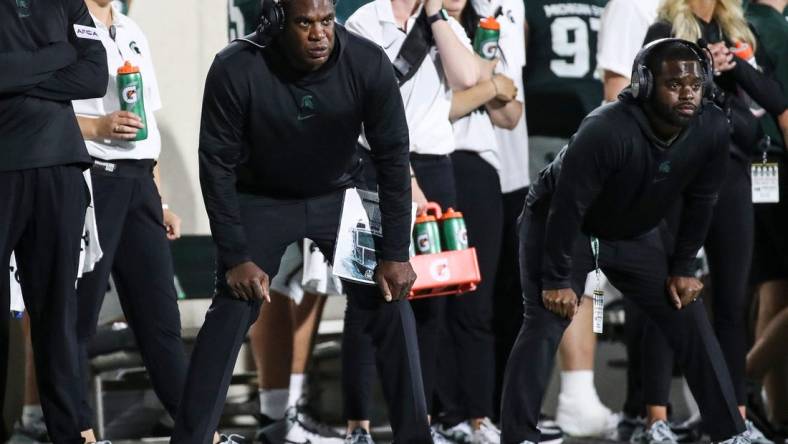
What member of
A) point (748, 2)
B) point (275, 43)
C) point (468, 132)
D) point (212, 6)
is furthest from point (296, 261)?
point (748, 2)

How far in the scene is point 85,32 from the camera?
4551 millimetres

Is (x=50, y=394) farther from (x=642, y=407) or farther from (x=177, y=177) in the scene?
(x=642, y=407)

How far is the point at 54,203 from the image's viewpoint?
14.4ft

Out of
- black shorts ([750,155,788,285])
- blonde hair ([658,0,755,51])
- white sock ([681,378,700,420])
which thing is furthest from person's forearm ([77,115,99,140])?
black shorts ([750,155,788,285])

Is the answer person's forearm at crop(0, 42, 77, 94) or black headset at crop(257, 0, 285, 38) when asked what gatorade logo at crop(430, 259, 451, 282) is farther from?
person's forearm at crop(0, 42, 77, 94)

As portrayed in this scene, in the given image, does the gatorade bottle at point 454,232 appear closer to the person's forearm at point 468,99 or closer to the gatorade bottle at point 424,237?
the gatorade bottle at point 424,237

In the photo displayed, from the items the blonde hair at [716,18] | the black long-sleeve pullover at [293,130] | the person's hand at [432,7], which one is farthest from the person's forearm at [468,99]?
the black long-sleeve pullover at [293,130]

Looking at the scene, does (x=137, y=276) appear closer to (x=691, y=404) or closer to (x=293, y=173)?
(x=293, y=173)

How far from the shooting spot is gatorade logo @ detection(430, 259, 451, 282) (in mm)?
4844

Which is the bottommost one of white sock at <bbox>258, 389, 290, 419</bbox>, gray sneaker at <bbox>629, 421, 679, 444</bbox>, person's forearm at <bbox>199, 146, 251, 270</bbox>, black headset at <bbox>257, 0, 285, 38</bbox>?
gray sneaker at <bbox>629, 421, 679, 444</bbox>

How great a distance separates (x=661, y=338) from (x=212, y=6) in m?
2.52

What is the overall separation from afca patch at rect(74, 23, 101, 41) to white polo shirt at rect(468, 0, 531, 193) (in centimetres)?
172

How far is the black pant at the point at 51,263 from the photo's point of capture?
14.4ft

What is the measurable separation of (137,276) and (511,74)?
1.77 metres
